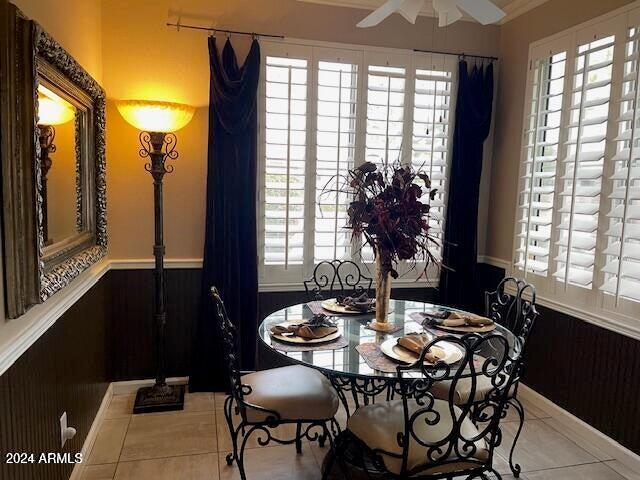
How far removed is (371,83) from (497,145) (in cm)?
116

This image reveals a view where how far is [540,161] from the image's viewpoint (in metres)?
3.17

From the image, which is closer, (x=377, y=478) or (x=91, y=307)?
(x=377, y=478)

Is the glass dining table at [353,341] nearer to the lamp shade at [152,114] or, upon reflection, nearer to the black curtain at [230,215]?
the black curtain at [230,215]

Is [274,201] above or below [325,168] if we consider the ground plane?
below

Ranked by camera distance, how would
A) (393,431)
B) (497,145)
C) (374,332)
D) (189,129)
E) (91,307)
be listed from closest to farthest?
(393,431) → (374,332) → (91,307) → (189,129) → (497,145)

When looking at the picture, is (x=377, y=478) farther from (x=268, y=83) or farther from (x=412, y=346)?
(x=268, y=83)

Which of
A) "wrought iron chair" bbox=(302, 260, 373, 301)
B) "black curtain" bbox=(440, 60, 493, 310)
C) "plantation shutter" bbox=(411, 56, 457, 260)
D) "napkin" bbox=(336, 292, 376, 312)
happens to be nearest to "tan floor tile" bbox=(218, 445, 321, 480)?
"napkin" bbox=(336, 292, 376, 312)

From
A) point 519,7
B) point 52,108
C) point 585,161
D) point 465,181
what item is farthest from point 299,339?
point 519,7

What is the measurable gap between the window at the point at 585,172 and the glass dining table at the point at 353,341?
30.6 inches

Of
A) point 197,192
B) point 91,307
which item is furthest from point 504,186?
point 91,307

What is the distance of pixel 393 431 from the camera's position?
74.4 inches

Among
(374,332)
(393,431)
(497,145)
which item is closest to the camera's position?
(393,431)

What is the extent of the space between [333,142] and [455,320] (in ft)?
5.29

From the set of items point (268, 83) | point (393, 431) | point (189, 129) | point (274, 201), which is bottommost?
point (393, 431)
